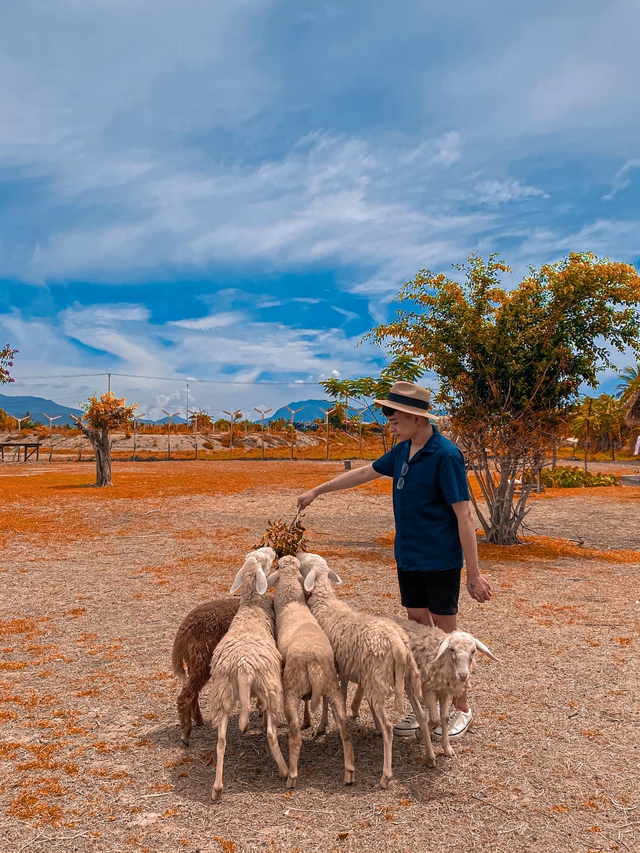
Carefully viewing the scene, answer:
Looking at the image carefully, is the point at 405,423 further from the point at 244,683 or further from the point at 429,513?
the point at 244,683

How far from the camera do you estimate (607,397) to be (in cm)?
6456

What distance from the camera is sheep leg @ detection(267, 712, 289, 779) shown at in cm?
377

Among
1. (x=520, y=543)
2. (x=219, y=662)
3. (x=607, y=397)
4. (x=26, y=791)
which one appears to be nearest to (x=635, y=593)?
(x=520, y=543)

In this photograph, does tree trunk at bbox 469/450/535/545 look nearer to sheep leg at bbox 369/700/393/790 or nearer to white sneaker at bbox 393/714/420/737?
white sneaker at bbox 393/714/420/737

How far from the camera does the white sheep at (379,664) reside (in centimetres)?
387

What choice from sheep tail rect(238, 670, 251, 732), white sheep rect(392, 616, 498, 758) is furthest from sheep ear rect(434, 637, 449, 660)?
sheep tail rect(238, 670, 251, 732)

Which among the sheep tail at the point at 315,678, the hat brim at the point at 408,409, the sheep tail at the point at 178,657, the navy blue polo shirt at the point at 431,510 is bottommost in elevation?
the sheep tail at the point at 178,657

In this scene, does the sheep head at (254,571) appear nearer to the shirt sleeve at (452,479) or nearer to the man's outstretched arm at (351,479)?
the man's outstretched arm at (351,479)

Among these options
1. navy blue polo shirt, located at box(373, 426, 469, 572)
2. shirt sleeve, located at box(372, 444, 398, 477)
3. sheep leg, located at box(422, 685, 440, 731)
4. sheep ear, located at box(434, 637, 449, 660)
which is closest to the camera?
sheep ear, located at box(434, 637, 449, 660)

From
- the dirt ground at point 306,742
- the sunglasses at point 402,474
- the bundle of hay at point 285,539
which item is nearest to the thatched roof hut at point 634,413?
the dirt ground at point 306,742

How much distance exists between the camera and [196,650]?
4.55 metres

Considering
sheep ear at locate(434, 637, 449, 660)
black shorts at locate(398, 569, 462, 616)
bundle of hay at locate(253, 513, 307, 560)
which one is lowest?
sheep ear at locate(434, 637, 449, 660)

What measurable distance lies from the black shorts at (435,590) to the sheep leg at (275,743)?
4.56ft

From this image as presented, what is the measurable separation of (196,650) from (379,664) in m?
1.45
